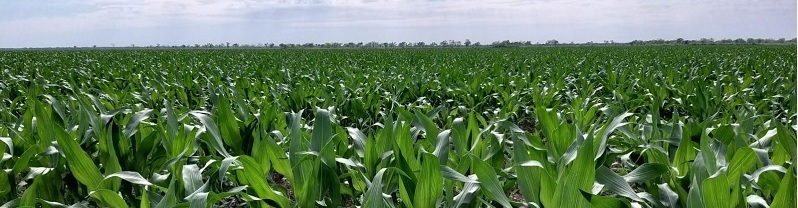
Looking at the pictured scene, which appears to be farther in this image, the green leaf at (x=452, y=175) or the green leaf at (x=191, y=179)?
the green leaf at (x=191, y=179)

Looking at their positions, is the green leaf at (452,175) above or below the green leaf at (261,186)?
above

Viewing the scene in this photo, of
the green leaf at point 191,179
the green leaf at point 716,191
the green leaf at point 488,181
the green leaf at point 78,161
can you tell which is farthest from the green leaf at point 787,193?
the green leaf at point 78,161

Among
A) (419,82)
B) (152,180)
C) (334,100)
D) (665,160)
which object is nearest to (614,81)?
(419,82)

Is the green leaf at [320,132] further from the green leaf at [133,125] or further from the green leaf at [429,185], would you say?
the green leaf at [133,125]

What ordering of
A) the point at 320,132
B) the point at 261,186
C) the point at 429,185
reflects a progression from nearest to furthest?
the point at 429,185, the point at 261,186, the point at 320,132

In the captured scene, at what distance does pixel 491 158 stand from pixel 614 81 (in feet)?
18.5

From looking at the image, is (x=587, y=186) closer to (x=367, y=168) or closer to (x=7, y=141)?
(x=367, y=168)

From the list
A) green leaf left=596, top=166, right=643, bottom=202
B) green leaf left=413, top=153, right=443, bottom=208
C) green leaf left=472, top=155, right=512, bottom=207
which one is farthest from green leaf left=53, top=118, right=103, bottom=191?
green leaf left=596, top=166, right=643, bottom=202

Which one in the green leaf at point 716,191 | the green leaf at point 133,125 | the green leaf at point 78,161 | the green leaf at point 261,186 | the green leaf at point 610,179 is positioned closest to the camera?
the green leaf at point 716,191

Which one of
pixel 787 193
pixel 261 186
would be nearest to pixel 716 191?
pixel 787 193

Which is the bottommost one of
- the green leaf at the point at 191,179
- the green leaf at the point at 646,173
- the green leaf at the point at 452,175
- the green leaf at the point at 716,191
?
the green leaf at the point at 191,179

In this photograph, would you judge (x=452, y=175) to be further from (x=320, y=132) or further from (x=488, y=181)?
(x=320, y=132)

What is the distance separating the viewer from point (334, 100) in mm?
5805

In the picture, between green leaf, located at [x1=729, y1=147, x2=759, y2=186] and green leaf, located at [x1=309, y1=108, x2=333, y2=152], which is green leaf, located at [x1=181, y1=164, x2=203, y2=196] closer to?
green leaf, located at [x1=309, y1=108, x2=333, y2=152]
